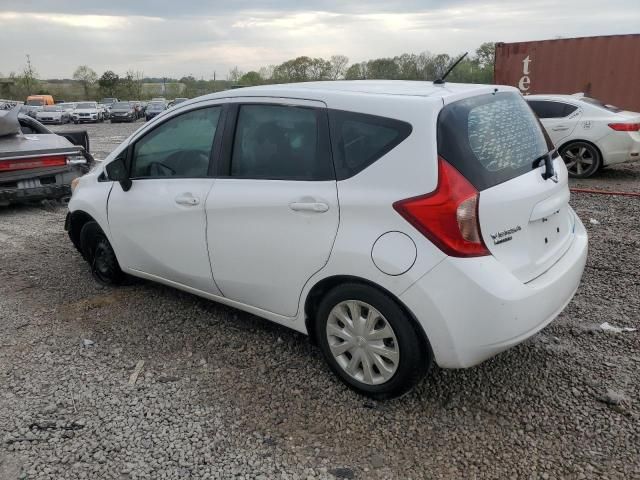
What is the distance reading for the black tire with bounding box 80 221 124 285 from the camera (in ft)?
15.0

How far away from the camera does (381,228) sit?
269cm

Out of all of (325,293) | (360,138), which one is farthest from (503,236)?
(325,293)

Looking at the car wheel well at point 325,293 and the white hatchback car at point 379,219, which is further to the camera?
the car wheel well at point 325,293

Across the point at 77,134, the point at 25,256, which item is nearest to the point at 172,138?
the point at 25,256

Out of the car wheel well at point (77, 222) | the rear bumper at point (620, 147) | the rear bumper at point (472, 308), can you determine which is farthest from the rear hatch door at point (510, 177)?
the rear bumper at point (620, 147)

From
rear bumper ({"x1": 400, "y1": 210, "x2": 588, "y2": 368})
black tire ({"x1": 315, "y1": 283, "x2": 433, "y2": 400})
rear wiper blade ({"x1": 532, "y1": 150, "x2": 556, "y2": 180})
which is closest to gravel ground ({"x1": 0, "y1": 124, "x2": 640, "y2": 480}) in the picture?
black tire ({"x1": 315, "y1": 283, "x2": 433, "y2": 400})

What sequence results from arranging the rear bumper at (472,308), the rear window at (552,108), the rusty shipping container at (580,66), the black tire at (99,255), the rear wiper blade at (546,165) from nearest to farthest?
the rear bumper at (472,308) < the rear wiper blade at (546,165) < the black tire at (99,255) < the rear window at (552,108) < the rusty shipping container at (580,66)

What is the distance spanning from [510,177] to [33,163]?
6858 millimetres

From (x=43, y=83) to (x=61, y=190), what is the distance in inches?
3113

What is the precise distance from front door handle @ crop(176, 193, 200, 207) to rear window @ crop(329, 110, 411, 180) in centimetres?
109

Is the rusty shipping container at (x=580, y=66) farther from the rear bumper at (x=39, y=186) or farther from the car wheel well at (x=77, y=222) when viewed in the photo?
the car wheel well at (x=77, y=222)

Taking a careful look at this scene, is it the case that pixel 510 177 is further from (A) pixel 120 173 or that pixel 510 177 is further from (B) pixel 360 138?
(A) pixel 120 173

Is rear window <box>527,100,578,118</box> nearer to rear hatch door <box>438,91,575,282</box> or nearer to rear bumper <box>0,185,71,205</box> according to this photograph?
rear hatch door <box>438,91,575,282</box>

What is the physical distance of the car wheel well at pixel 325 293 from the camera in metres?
2.68
